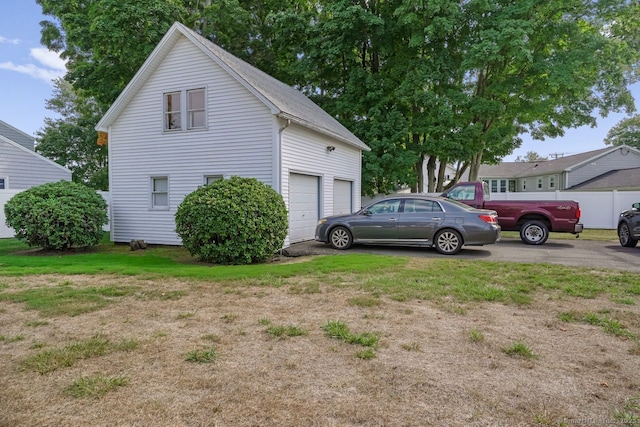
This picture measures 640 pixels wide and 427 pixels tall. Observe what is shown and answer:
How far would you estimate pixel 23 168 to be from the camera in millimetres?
18375

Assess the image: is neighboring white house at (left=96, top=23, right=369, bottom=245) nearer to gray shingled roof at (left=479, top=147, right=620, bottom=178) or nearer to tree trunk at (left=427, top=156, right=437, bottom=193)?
tree trunk at (left=427, top=156, right=437, bottom=193)

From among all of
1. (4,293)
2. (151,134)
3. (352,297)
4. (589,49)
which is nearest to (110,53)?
(151,134)

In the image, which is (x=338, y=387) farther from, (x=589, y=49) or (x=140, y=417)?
(x=589, y=49)

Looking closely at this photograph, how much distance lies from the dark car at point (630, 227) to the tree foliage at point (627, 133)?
137 feet

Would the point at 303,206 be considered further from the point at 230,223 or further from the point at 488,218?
the point at 488,218

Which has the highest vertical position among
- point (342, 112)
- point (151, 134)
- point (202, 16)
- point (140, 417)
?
point (202, 16)

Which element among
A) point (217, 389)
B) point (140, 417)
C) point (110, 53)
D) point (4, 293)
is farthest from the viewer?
point (110, 53)

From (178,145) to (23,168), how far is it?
11.9m


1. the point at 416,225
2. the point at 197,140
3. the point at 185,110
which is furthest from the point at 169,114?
the point at 416,225

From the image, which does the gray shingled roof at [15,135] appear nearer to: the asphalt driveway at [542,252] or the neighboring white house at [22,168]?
the neighboring white house at [22,168]

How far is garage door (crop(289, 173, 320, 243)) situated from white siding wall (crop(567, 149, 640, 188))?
1038 inches

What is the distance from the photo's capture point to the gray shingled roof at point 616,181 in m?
24.4

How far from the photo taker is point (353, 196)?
16.1m

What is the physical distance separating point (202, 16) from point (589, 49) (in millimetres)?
18466
